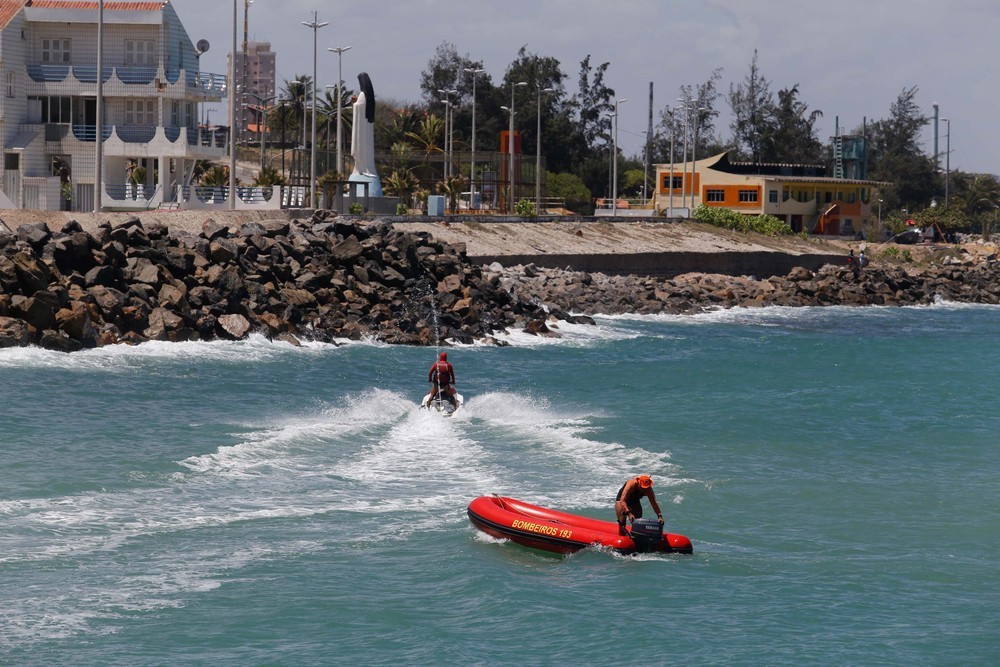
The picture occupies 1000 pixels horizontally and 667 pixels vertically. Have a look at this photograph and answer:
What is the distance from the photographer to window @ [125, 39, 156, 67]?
198 feet

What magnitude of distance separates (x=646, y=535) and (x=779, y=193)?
86.9 metres

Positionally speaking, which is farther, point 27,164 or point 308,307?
point 27,164

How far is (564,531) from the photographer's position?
60.4ft

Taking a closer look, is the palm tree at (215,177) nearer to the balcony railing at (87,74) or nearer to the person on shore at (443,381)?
the balcony railing at (87,74)

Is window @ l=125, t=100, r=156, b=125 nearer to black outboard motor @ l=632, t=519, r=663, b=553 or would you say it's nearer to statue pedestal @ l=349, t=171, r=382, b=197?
statue pedestal @ l=349, t=171, r=382, b=197

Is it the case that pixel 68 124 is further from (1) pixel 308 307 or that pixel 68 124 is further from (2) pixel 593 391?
(2) pixel 593 391

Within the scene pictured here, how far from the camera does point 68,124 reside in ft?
192

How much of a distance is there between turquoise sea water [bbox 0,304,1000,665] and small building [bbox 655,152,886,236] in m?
65.9

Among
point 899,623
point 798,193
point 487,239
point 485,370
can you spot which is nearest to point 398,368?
point 485,370

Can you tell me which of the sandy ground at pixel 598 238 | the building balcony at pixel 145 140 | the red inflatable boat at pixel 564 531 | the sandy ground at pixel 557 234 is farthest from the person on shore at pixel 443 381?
the building balcony at pixel 145 140

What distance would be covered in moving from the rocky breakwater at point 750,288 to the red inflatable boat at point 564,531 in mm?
32045

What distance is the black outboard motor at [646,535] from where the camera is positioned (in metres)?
18.2

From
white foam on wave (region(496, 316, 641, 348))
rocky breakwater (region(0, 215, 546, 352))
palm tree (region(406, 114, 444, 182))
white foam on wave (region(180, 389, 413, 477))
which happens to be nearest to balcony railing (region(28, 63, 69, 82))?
rocky breakwater (region(0, 215, 546, 352))

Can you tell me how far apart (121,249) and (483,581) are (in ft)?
82.9
